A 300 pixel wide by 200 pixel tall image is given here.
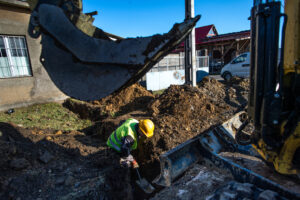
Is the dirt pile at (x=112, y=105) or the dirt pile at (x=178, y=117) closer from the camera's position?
the dirt pile at (x=178, y=117)

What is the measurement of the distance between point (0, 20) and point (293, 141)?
30.5 feet

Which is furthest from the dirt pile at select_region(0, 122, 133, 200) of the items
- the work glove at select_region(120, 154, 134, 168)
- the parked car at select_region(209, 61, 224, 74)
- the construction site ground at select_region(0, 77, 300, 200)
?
the parked car at select_region(209, 61, 224, 74)

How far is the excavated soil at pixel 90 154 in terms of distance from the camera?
127 inches

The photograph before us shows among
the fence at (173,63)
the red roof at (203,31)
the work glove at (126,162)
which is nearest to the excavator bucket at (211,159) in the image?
the work glove at (126,162)

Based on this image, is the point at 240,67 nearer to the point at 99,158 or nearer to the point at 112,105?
the point at 112,105

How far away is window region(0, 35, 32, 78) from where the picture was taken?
7.03m

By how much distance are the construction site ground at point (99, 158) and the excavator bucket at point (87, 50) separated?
1909 millimetres

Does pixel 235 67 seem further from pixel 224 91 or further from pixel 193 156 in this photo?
pixel 193 156

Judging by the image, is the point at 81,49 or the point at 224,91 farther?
the point at 224,91

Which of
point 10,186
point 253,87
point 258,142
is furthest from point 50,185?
point 253,87

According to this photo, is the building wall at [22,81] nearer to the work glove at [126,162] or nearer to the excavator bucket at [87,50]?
the work glove at [126,162]

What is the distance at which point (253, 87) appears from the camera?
239 cm

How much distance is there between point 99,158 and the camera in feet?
13.9

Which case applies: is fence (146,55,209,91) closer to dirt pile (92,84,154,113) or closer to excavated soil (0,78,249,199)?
dirt pile (92,84,154,113)
